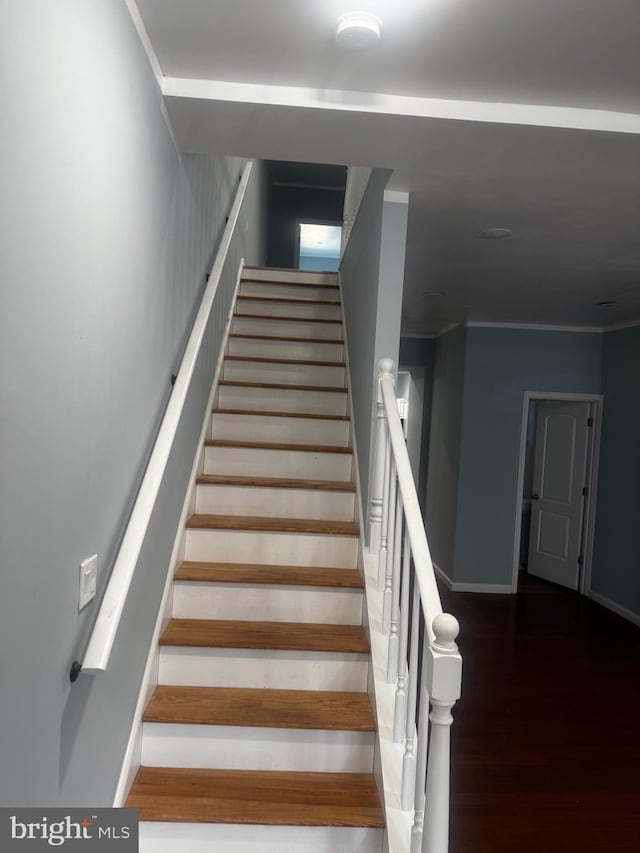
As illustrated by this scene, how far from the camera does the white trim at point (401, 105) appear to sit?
175 centimetres

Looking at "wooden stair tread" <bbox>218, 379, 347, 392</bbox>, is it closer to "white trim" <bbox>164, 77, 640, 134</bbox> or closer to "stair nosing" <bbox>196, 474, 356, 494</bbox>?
"stair nosing" <bbox>196, 474, 356, 494</bbox>

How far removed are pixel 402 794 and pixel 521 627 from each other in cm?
309

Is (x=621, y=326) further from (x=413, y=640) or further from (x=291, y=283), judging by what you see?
(x=413, y=640)

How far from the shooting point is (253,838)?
5.69 feet

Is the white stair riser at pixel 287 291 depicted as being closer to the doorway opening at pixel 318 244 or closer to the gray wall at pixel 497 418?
the gray wall at pixel 497 418

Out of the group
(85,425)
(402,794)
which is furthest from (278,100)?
(402,794)

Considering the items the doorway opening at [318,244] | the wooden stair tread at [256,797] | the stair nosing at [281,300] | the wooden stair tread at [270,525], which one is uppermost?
the doorway opening at [318,244]

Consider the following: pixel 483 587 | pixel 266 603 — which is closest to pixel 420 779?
pixel 266 603

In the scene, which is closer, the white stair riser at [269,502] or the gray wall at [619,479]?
the white stair riser at [269,502]

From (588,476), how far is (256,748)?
4.40 metres

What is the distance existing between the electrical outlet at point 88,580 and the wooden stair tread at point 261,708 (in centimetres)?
81

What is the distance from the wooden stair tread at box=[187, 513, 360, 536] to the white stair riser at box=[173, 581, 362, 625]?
0.90 feet

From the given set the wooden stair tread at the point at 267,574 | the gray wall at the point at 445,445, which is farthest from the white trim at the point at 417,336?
the wooden stair tread at the point at 267,574

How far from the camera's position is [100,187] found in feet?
4.30
